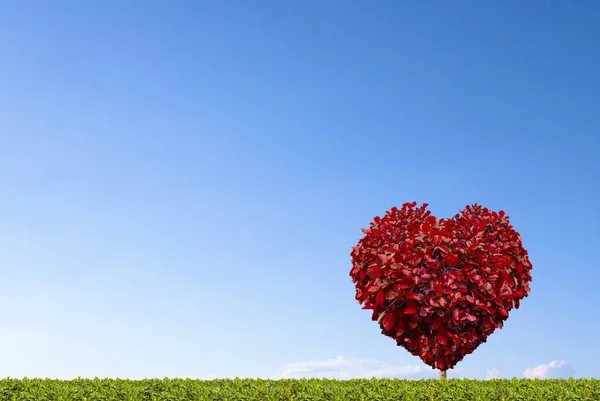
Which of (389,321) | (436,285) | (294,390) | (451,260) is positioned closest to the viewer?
(294,390)

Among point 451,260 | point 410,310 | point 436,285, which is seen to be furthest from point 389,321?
point 451,260

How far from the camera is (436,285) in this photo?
468 inches

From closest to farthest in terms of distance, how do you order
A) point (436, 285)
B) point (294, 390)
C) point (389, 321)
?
point (294, 390)
point (436, 285)
point (389, 321)

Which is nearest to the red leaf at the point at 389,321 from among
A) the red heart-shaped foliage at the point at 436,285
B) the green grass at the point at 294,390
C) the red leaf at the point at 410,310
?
the red heart-shaped foliage at the point at 436,285

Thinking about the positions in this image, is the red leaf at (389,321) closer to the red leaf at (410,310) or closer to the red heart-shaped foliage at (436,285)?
the red heart-shaped foliage at (436,285)

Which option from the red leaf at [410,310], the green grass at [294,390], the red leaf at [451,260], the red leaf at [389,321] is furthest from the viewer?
the red leaf at [389,321]

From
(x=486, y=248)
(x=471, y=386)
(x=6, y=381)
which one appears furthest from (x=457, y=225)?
(x=6, y=381)

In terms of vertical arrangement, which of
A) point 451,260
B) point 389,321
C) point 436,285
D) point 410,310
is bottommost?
point 389,321

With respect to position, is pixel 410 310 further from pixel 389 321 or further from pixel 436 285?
pixel 436 285

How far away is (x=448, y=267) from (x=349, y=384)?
3.14 metres

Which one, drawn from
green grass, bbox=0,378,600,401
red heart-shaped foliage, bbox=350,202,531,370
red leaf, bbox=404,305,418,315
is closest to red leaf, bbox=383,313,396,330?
red heart-shaped foliage, bbox=350,202,531,370

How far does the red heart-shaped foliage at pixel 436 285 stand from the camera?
12.0 meters

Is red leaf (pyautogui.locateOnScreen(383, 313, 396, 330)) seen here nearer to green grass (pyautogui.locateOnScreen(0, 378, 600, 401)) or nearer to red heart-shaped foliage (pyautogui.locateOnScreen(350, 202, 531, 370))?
red heart-shaped foliage (pyautogui.locateOnScreen(350, 202, 531, 370))

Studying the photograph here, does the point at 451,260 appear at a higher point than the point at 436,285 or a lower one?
higher
